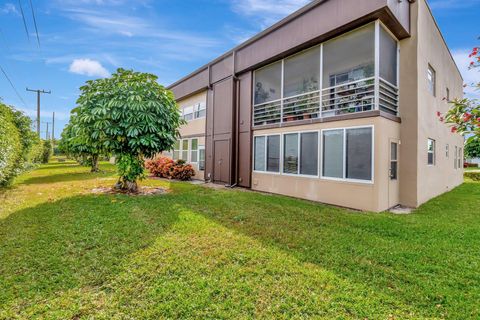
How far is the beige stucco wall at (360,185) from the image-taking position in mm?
6652

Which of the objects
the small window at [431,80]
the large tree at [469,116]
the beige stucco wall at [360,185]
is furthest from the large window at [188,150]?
the large tree at [469,116]

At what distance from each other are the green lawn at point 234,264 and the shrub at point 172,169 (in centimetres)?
755

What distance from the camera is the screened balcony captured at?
7.15 m

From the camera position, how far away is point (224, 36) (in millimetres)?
12555

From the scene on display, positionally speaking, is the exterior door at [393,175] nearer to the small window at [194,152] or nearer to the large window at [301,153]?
the large window at [301,153]

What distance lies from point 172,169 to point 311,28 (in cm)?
1025

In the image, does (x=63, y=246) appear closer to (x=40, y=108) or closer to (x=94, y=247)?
(x=94, y=247)

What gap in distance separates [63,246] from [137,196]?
4217 mm

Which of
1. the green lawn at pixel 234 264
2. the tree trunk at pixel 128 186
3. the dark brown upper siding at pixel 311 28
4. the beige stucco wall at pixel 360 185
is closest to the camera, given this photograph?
the green lawn at pixel 234 264

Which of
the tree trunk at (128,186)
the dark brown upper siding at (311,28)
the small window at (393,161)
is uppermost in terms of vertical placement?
the dark brown upper siding at (311,28)

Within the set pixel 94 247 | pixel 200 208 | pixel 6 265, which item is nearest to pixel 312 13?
pixel 200 208

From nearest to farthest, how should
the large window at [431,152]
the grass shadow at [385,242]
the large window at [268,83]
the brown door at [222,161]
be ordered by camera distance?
1. the grass shadow at [385,242]
2. the large window at [431,152]
3. the large window at [268,83]
4. the brown door at [222,161]

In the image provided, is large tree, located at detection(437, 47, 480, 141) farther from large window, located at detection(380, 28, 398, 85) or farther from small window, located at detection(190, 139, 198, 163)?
small window, located at detection(190, 139, 198, 163)

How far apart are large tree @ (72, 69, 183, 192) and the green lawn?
249 cm
